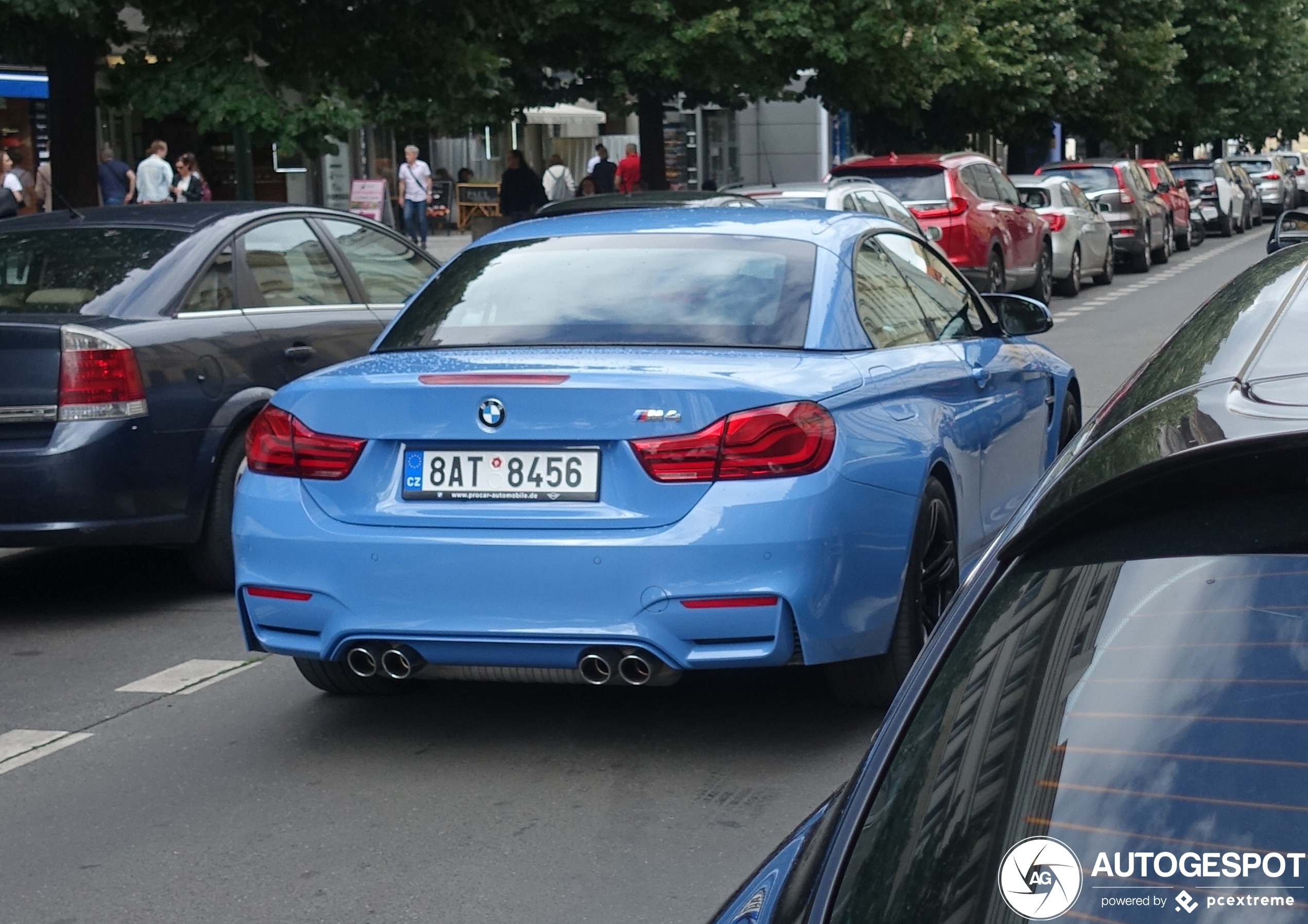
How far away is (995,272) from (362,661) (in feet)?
59.0

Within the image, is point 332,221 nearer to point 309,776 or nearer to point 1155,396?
point 309,776

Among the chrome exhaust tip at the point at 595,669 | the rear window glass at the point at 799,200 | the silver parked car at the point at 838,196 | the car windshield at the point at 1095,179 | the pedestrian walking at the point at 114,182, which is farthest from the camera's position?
the car windshield at the point at 1095,179

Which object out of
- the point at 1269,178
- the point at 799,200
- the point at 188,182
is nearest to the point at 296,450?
the point at 799,200

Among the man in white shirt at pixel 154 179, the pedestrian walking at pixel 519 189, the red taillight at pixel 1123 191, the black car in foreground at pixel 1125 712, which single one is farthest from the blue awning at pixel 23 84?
the black car in foreground at pixel 1125 712

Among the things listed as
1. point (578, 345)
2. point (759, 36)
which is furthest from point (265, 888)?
point (759, 36)

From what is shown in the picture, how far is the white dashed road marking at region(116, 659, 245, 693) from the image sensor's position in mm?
6551

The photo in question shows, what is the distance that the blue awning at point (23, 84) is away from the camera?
1129 inches

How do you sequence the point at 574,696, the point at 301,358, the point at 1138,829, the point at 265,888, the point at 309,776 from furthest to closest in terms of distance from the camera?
the point at 301,358 → the point at 574,696 → the point at 309,776 → the point at 265,888 → the point at 1138,829

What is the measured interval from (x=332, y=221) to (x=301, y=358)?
1085mm

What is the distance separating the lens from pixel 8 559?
924 centimetres

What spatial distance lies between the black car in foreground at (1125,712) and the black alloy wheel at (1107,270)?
89.1 ft

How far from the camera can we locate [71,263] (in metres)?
8.07

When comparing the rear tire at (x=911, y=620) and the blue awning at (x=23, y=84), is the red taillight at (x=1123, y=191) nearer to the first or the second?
the blue awning at (x=23, y=84)

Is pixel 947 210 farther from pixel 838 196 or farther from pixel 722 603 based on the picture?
pixel 722 603
